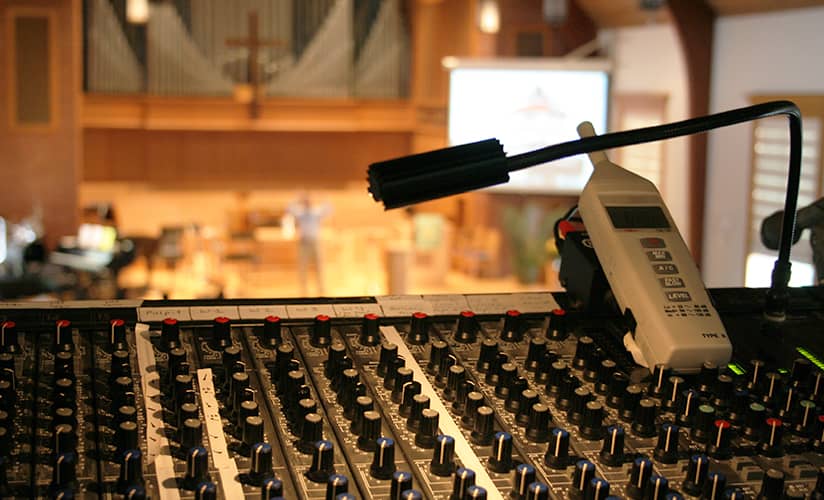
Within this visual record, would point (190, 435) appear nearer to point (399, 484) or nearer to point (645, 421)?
point (399, 484)

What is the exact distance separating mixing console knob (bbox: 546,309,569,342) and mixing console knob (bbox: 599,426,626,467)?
1.21 feet

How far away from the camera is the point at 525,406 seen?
1.27 m

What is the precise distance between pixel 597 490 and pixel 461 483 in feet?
0.45

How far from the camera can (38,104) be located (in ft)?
30.2

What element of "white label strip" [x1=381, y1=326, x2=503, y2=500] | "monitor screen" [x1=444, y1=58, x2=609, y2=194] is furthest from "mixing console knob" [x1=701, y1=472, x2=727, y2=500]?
"monitor screen" [x1=444, y1=58, x2=609, y2=194]

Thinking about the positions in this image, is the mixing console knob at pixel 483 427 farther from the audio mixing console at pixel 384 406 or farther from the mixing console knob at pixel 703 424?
the mixing console knob at pixel 703 424

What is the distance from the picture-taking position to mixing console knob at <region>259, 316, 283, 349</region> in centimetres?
147

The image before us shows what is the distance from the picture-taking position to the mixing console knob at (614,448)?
1.18m

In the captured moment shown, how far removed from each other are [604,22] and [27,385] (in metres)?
9.04

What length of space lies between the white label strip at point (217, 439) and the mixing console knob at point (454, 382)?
282 mm

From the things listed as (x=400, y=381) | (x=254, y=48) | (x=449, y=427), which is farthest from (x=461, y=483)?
(x=254, y=48)

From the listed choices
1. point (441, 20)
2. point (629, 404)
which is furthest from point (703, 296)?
point (441, 20)

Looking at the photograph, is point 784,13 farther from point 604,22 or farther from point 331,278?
point 331,278

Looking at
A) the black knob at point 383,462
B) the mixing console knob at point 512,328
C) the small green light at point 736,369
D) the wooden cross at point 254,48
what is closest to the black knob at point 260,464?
the black knob at point 383,462
